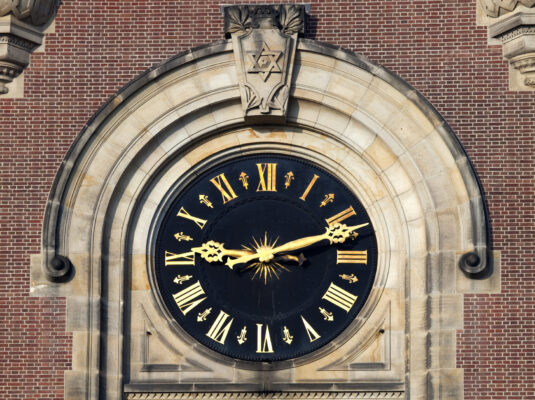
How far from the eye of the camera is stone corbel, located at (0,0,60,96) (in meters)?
27.2

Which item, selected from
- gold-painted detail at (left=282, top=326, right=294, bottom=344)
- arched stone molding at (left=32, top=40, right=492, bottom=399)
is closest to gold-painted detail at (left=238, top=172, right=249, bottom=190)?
arched stone molding at (left=32, top=40, right=492, bottom=399)

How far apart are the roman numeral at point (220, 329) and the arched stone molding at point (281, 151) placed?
273mm

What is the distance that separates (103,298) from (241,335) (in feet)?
6.84

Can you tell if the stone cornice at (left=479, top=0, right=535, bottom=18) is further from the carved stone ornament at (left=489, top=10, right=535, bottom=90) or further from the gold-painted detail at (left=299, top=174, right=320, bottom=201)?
the gold-painted detail at (left=299, top=174, right=320, bottom=201)

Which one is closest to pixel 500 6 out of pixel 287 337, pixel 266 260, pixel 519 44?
pixel 519 44

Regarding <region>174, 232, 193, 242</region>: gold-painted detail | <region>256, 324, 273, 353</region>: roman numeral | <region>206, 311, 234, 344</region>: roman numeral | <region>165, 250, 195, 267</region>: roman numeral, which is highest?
<region>174, 232, 193, 242</region>: gold-painted detail

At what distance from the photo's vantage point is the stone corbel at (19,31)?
27188 mm

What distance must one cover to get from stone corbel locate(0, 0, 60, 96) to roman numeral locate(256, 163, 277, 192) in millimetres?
3828

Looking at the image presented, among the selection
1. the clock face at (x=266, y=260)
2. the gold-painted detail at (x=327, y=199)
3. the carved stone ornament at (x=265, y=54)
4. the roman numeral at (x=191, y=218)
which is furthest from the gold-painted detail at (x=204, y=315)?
the carved stone ornament at (x=265, y=54)

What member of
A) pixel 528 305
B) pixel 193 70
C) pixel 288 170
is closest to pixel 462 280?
pixel 528 305

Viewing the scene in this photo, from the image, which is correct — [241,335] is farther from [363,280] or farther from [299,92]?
[299,92]

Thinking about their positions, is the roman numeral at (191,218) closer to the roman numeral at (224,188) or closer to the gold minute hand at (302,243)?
the roman numeral at (224,188)

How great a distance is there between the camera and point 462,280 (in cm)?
2641

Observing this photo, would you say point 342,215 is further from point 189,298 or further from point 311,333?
point 189,298
